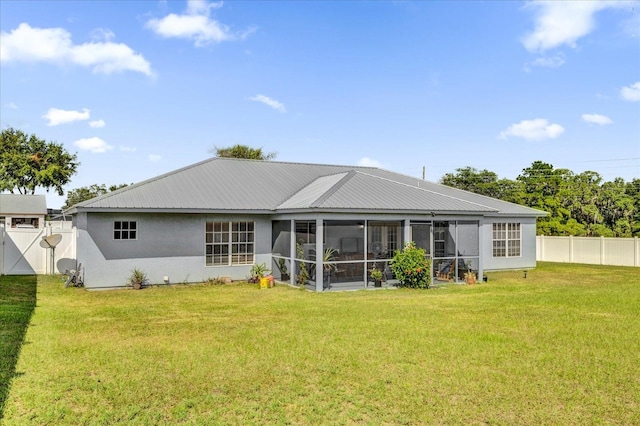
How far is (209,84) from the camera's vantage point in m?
21.6

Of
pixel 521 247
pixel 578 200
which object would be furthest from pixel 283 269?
pixel 578 200

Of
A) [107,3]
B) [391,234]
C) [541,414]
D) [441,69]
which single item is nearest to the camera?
[541,414]

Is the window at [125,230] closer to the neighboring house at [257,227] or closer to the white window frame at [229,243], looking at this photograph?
the neighboring house at [257,227]

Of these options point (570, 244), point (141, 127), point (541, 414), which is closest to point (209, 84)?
point (141, 127)

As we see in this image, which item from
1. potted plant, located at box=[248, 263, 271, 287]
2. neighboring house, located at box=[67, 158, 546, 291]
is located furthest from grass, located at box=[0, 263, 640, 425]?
potted plant, located at box=[248, 263, 271, 287]

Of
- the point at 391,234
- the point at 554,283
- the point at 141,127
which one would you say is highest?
the point at 141,127

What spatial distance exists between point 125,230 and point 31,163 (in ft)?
148

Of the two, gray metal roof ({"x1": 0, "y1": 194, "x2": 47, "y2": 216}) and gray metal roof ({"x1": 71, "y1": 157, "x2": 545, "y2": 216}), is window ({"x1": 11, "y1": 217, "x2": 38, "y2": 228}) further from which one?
gray metal roof ({"x1": 71, "y1": 157, "x2": 545, "y2": 216})

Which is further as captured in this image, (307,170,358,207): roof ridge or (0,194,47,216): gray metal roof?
(0,194,47,216): gray metal roof

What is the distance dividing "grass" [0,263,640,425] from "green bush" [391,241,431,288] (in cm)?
303

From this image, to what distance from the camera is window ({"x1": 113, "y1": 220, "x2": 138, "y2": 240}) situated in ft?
50.0

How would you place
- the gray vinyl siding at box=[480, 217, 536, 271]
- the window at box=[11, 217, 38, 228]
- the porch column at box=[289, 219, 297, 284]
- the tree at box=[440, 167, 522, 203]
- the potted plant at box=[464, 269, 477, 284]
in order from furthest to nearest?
the tree at box=[440, 167, 522, 203], the window at box=[11, 217, 38, 228], the gray vinyl siding at box=[480, 217, 536, 271], the potted plant at box=[464, 269, 477, 284], the porch column at box=[289, 219, 297, 284]

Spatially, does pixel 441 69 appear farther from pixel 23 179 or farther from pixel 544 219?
pixel 23 179

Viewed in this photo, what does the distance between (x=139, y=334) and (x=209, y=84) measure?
15.6 metres
